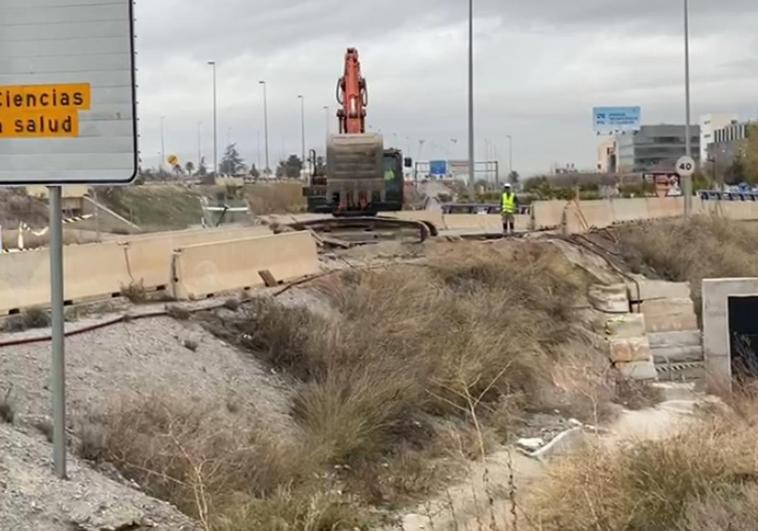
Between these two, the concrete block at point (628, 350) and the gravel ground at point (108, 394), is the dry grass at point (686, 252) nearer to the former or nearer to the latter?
the concrete block at point (628, 350)

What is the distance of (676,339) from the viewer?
30469 mm

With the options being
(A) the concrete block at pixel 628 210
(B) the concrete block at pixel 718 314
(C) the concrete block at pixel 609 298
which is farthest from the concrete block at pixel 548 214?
(B) the concrete block at pixel 718 314

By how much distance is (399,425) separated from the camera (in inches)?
530

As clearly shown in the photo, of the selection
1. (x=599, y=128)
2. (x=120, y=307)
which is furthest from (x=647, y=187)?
(x=120, y=307)

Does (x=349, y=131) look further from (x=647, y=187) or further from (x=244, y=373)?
(x=647, y=187)

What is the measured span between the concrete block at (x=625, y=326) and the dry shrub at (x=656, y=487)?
1764 centimetres

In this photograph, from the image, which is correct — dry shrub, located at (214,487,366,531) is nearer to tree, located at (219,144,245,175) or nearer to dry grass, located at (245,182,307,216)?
dry grass, located at (245,182,307,216)

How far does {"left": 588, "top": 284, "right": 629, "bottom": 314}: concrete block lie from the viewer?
94.7 ft

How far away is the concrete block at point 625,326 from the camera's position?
27048 millimetres

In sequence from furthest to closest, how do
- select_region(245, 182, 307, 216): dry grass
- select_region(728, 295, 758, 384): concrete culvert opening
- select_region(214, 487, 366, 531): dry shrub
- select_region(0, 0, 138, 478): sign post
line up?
select_region(245, 182, 307, 216): dry grass < select_region(728, 295, 758, 384): concrete culvert opening < select_region(214, 487, 366, 531): dry shrub < select_region(0, 0, 138, 478): sign post

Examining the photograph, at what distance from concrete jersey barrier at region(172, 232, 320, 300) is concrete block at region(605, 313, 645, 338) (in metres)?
9.09

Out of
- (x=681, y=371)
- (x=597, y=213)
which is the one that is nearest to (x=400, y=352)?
(x=681, y=371)

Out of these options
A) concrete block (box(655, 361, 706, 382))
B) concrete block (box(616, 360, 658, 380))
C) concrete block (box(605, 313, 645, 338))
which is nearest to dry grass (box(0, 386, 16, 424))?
concrete block (box(616, 360, 658, 380))

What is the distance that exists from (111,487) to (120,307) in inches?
332
